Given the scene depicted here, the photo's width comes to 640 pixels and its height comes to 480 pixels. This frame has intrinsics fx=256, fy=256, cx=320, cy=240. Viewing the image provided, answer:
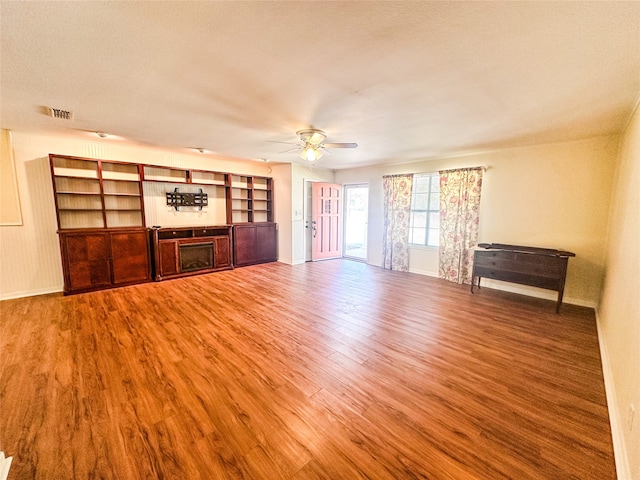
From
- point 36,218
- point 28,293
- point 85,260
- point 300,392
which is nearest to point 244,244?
point 85,260

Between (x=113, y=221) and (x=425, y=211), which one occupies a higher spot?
(x=425, y=211)

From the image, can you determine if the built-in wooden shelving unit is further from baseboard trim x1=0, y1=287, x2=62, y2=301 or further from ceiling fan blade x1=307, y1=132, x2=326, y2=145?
ceiling fan blade x1=307, y1=132, x2=326, y2=145

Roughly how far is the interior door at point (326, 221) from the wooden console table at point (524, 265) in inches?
143

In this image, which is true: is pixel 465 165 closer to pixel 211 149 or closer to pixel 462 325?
pixel 462 325

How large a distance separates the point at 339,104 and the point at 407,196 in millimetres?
3541

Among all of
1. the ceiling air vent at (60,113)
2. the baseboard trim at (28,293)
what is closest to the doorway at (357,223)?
the ceiling air vent at (60,113)

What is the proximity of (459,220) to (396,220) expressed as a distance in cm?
131

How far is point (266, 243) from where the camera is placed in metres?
6.53

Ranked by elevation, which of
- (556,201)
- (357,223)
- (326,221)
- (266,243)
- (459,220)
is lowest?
(266,243)

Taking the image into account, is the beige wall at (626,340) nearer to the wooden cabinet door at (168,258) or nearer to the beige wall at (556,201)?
the beige wall at (556,201)

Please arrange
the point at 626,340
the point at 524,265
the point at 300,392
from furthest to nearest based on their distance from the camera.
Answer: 1. the point at 524,265
2. the point at 300,392
3. the point at 626,340

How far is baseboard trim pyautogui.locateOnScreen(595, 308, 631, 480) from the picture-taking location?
1338 millimetres

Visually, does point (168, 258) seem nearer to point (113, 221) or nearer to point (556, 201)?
point (113, 221)

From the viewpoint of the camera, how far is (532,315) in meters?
3.43
